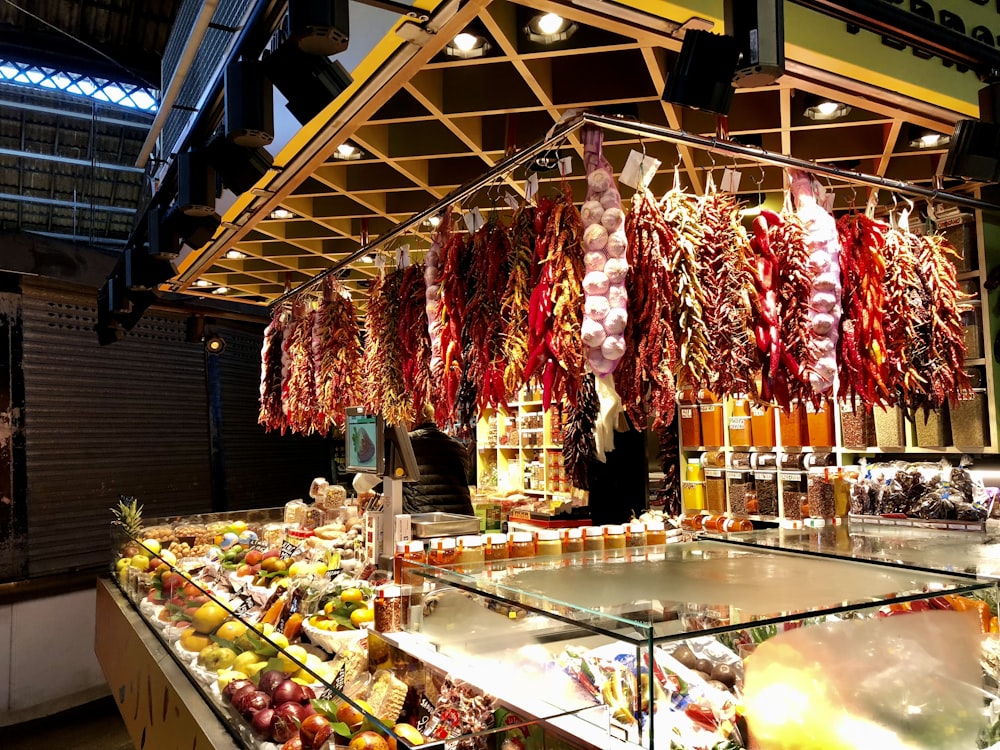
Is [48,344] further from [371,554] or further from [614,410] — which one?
[614,410]

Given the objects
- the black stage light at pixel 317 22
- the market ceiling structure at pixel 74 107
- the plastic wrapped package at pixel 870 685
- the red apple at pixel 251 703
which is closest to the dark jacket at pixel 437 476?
the red apple at pixel 251 703

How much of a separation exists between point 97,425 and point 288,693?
229 inches

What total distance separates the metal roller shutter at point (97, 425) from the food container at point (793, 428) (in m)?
5.98

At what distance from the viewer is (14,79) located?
6.45 metres

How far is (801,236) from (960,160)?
0.90 meters

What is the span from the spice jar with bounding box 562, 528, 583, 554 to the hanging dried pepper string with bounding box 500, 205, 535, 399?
33.6 inches

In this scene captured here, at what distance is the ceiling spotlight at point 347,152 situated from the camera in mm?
3516

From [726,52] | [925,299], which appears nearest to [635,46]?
[726,52]

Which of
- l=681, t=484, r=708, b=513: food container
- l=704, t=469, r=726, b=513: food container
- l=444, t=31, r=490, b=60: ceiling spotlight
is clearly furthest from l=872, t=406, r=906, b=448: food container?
l=444, t=31, r=490, b=60: ceiling spotlight

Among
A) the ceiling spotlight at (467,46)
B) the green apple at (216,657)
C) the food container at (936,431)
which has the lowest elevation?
the green apple at (216,657)

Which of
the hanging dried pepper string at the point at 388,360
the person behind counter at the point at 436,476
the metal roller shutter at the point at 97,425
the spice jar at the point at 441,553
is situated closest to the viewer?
the spice jar at the point at 441,553

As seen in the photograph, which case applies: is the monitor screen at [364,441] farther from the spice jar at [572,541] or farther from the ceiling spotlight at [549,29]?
the ceiling spotlight at [549,29]

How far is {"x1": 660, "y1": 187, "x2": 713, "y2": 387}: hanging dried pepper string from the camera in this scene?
2539 mm

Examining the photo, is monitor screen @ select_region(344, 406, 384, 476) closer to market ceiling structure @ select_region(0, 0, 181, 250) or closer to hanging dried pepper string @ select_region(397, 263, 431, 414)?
hanging dried pepper string @ select_region(397, 263, 431, 414)
